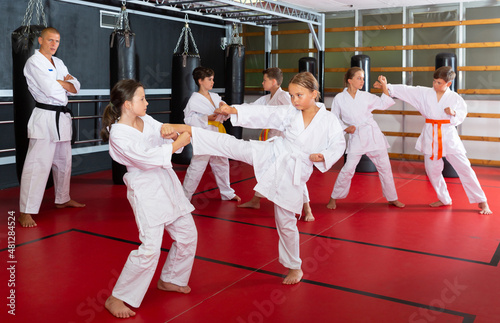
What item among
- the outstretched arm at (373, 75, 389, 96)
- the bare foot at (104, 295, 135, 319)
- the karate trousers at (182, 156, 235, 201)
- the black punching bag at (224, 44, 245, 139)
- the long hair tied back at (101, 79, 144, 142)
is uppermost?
the black punching bag at (224, 44, 245, 139)

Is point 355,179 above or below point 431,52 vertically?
below

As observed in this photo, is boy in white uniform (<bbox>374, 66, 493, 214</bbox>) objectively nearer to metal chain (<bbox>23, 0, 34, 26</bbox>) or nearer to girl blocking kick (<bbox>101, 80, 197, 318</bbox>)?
girl blocking kick (<bbox>101, 80, 197, 318</bbox>)

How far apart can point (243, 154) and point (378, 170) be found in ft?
7.90

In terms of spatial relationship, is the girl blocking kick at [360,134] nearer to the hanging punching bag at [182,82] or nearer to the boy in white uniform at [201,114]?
the boy in white uniform at [201,114]

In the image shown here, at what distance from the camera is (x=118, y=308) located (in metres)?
2.49

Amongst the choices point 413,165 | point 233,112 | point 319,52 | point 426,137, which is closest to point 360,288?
point 233,112

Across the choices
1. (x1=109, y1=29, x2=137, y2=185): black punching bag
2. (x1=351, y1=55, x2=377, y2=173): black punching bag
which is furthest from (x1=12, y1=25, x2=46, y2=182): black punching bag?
(x1=351, y1=55, x2=377, y2=173): black punching bag

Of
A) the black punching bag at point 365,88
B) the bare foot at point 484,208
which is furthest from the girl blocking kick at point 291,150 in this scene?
the black punching bag at point 365,88

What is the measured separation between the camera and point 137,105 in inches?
99.4

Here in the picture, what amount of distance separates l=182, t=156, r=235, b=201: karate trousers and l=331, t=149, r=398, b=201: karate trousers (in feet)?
3.46

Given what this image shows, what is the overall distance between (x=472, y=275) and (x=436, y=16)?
5.33 metres

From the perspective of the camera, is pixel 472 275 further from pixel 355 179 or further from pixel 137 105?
pixel 355 179

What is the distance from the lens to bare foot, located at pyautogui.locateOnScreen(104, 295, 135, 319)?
2.47 metres

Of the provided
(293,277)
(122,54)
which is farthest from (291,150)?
(122,54)
